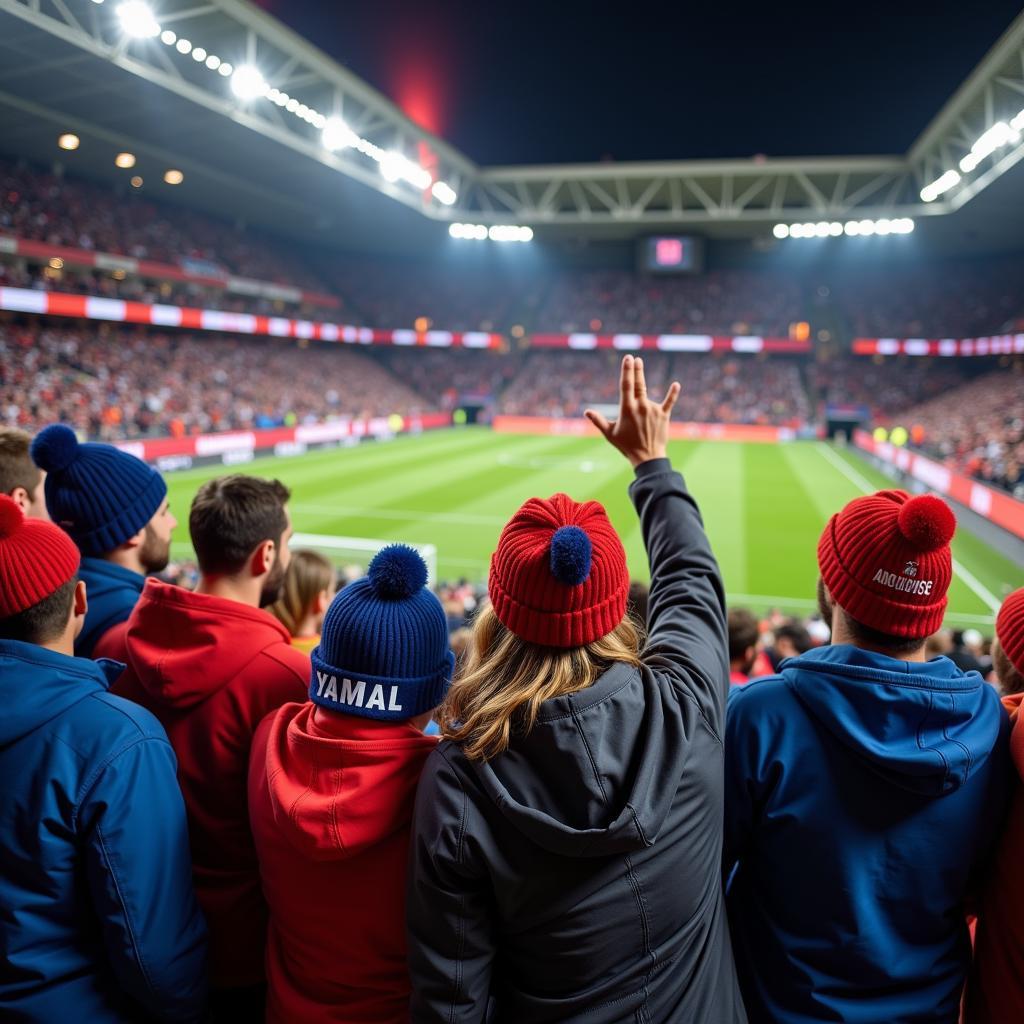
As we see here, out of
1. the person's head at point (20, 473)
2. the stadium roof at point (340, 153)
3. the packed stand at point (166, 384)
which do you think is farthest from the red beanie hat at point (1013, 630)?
the packed stand at point (166, 384)

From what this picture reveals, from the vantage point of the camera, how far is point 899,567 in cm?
206

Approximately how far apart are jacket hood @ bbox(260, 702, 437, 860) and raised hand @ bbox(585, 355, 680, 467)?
3.95 ft

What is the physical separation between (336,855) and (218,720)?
836 mm

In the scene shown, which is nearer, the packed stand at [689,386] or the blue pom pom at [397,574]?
the blue pom pom at [397,574]

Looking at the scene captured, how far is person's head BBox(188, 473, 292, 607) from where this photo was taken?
9.00 feet

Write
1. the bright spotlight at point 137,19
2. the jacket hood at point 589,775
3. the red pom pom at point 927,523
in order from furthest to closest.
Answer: the bright spotlight at point 137,19 → the red pom pom at point 927,523 → the jacket hood at point 589,775

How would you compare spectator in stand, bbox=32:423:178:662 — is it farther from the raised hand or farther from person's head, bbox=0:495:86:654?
the raised hand

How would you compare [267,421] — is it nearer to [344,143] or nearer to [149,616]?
[344,143]

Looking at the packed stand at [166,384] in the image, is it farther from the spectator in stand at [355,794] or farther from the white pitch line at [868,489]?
the spectator in stand at [355,794]

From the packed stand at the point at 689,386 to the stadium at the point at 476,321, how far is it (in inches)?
12.0

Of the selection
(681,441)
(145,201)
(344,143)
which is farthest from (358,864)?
(145,201)

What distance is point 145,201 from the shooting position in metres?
39.0

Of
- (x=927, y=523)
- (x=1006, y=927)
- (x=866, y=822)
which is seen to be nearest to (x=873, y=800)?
(x=866, y=822)

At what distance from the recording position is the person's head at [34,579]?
2.19m
